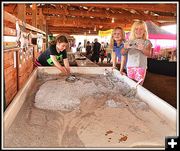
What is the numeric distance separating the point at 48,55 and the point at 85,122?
89.5 inches

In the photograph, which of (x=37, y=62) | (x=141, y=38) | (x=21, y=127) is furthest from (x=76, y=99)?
(x=37, y=62)

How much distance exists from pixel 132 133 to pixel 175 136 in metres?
0.21

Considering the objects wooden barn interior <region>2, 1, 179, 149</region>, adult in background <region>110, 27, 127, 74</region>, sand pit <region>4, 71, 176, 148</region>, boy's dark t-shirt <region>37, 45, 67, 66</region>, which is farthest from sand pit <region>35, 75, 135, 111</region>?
boy's dark t-shirt <region>37, 45, 67, 66</region>

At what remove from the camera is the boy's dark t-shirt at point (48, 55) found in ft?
10.1

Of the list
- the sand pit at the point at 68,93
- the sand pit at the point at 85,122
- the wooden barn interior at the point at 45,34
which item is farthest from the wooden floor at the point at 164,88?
the sand pit at the point at 85,122

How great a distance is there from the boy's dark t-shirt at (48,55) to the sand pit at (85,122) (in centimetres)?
113

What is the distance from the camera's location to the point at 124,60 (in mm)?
2941

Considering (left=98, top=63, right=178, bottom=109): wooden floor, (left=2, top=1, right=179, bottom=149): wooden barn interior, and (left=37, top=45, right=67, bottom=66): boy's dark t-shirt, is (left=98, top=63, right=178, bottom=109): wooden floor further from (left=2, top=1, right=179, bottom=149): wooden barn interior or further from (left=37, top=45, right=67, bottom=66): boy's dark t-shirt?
(left=37, top=45, right=67, bottom=66): boy's dark t-shirt

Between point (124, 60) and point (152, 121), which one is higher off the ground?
point (124, 60)

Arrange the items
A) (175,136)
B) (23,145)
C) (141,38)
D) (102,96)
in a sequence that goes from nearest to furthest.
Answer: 1. (23,145)
2. (175,136)
3. (102,96)
4. (141,38)

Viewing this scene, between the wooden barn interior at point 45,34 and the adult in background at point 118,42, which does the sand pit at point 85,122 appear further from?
the adult in background at point 118,42

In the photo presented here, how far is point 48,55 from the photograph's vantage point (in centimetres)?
352

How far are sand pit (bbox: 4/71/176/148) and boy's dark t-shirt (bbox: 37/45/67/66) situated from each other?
113 centimetres

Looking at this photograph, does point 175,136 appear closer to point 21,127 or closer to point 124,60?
point 21,127
